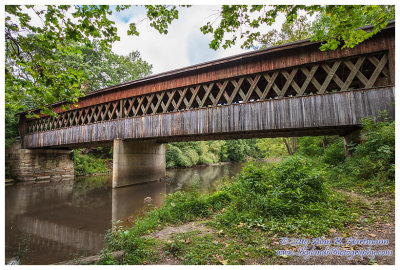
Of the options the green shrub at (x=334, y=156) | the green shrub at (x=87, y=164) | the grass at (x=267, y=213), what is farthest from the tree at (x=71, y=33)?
the green shrub at (x=87, y=164)

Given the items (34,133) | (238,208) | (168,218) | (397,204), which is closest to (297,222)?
(238,208)

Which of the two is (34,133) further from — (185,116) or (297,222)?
(297,222)

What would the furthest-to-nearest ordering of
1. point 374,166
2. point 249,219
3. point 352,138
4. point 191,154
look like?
point 191,154
point 352,138
point 374,166
point 249,219

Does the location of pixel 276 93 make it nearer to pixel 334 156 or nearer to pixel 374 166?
pixel 334 156

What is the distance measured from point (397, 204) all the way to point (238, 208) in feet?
9.12

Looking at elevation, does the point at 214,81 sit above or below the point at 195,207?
above

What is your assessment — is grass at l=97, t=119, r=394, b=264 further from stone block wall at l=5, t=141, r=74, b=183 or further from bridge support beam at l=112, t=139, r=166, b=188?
stone block wall at l=5, t=141, r=74, b=183

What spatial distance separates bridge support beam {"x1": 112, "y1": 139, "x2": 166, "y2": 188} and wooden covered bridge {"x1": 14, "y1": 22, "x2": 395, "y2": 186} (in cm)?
6

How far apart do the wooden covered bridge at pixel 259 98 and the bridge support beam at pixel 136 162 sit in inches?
2.5

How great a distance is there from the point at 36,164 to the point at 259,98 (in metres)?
19.4

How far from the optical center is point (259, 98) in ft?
32.3

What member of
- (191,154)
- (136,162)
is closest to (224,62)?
(136,162)

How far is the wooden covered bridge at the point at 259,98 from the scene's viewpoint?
7039 mm

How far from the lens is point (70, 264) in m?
2.34
